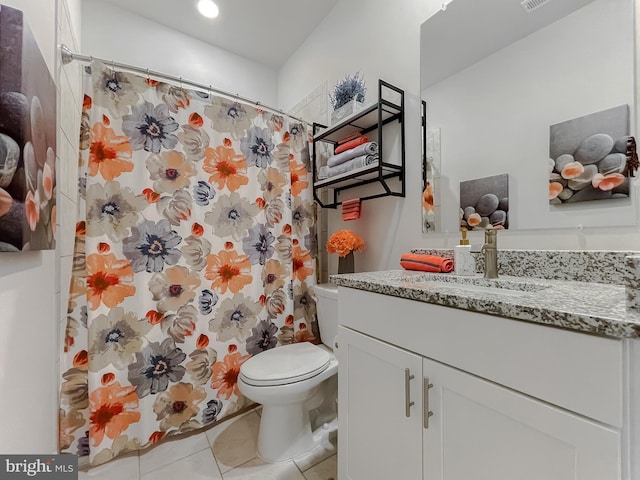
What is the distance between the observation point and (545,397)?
0.56 meters

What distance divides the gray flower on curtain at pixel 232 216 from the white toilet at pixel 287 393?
2.26ft

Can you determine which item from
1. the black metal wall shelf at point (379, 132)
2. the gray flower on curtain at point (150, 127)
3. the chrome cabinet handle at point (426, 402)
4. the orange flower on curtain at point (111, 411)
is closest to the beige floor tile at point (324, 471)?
the chrome cabinet handle at point (426, 402)

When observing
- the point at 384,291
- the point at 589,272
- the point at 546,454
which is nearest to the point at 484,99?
the point at 589,272

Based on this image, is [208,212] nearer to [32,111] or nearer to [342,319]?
[32,111]

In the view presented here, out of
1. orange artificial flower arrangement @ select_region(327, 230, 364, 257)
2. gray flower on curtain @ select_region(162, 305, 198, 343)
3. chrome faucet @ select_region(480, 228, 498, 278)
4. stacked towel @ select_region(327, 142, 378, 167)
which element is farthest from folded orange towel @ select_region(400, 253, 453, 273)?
gray flower on curtain @ select_region(162, 305, 198, 343)

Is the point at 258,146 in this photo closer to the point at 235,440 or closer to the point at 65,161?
the point at 65,161

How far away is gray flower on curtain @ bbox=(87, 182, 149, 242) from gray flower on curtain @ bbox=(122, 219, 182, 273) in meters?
0.04

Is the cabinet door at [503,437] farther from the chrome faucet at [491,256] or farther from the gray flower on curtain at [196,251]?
the gray flower on curtain at [196,251]

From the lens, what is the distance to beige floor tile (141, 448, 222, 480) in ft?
4.05

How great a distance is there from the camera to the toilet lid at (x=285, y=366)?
1.25 meters

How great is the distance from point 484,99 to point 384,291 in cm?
91

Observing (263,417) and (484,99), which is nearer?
(484,99)

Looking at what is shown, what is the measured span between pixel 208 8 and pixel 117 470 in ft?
8.65

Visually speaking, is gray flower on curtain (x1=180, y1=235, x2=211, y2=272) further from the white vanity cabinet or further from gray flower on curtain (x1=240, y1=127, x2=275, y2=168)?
the white vanity cabinet
